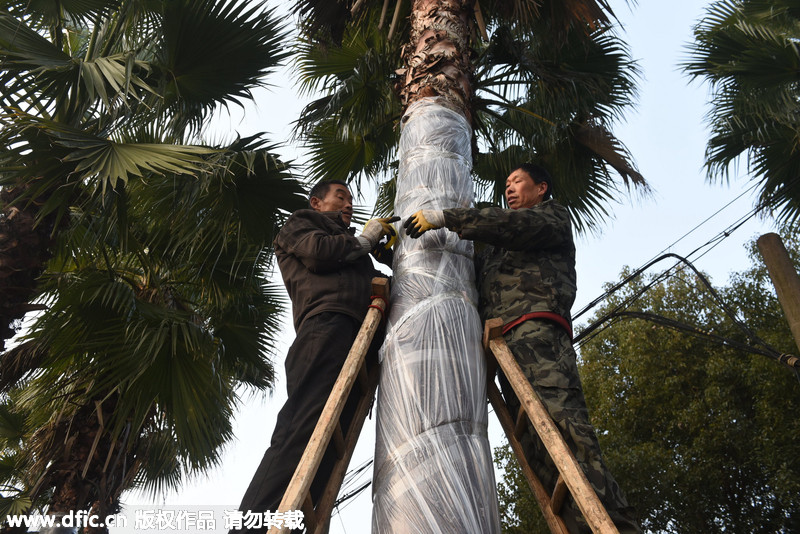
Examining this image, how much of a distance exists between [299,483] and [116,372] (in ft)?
12.7

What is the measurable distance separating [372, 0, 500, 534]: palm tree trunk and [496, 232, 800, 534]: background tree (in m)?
7.06

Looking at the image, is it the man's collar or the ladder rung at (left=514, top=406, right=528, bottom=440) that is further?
the man's collar

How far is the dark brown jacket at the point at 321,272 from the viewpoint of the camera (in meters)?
3.00

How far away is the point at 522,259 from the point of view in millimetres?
3145

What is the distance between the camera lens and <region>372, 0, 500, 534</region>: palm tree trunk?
2.21 metres

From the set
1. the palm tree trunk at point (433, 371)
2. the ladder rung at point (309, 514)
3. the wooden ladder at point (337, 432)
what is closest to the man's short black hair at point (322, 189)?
the palm tree trunk at point (433, 371)

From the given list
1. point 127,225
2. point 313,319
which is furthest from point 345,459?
point 127,225

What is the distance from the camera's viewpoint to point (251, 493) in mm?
2518

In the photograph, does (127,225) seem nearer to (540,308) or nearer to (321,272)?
(321,272)

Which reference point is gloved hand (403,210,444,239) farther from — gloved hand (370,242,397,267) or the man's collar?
the man's collar

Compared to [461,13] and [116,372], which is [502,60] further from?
[116,372]

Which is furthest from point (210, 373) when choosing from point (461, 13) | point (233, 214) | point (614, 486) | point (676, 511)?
point (676, 511)

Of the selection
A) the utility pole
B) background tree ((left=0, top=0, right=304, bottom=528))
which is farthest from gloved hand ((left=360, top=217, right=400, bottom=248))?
the utility pole

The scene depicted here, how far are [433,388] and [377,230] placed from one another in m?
1.04
